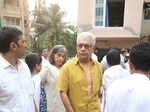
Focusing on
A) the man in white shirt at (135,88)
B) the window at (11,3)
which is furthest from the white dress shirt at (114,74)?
→ the window at (11,3)

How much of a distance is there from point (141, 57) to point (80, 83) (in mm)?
717

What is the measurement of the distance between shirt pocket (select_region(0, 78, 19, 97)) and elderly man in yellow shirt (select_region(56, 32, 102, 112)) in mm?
433

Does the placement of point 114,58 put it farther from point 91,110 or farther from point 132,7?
point 132,7

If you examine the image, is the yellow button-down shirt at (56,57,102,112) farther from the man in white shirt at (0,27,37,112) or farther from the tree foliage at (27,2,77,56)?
the tree foliage at (27,2,77,56)

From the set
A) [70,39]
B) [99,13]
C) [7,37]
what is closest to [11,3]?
[70,39]

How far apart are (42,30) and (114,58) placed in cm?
1400

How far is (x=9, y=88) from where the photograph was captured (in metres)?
1.24

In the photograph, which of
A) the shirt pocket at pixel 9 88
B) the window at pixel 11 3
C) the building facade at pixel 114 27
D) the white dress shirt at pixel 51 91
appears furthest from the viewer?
the window at pixel 11 3

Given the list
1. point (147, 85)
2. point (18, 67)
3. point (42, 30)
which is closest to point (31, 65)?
point (18, 67)

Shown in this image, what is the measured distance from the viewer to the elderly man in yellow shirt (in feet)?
5.01

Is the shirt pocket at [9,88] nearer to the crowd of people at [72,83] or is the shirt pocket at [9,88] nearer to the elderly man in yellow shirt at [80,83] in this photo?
the crowd of people at [72,83]

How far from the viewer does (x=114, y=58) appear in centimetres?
264

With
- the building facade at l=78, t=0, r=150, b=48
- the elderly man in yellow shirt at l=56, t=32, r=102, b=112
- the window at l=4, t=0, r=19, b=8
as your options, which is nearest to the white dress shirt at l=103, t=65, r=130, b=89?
the elderly man in yellow shirt at l=56, t=32, r=102, b=112

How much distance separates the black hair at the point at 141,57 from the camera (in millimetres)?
1035
